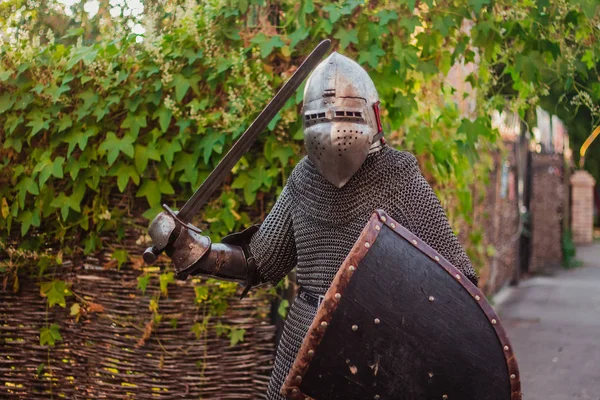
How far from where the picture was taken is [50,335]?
13.6 ft

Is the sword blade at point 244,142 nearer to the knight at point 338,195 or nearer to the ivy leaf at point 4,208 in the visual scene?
the knight at point 338,195

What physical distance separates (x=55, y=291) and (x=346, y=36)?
6.32 feet

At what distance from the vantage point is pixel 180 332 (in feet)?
13.1

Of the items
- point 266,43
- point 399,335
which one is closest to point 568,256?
point 266,43

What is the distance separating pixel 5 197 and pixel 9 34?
82 centimetres

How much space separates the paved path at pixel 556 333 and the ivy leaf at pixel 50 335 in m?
3.36

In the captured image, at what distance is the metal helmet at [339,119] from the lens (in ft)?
8.48

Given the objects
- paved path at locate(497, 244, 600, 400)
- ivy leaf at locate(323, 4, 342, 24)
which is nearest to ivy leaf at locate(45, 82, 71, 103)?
ivy leaf at locate(323, 4, 342, 24)

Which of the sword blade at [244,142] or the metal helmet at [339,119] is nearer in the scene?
the metal helmet at [339,119]

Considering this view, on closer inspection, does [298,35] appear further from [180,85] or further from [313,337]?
[313,337]

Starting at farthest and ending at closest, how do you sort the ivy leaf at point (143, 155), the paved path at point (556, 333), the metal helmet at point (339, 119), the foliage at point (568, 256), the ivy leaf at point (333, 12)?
1. the foliage at point (568, 256)
2. the paved path at point (556, 333)
3. the ivy leaf at point (143, 155)
4. the ivy leaf at point (333, 12)
5. the metal helmet at point (339, 119)

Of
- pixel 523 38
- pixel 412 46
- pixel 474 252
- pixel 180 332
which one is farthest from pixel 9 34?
pixel 474 252

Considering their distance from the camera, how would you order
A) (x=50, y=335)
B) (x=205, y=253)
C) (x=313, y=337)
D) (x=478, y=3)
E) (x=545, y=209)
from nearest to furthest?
(x=313, y=337)
(x=205, y=253)
(x=478, y=3)
(x=50, y=335)
(x=545, y=209)

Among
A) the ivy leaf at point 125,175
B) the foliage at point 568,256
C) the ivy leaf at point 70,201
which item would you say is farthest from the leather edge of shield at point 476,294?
the foliage at point 568,256
